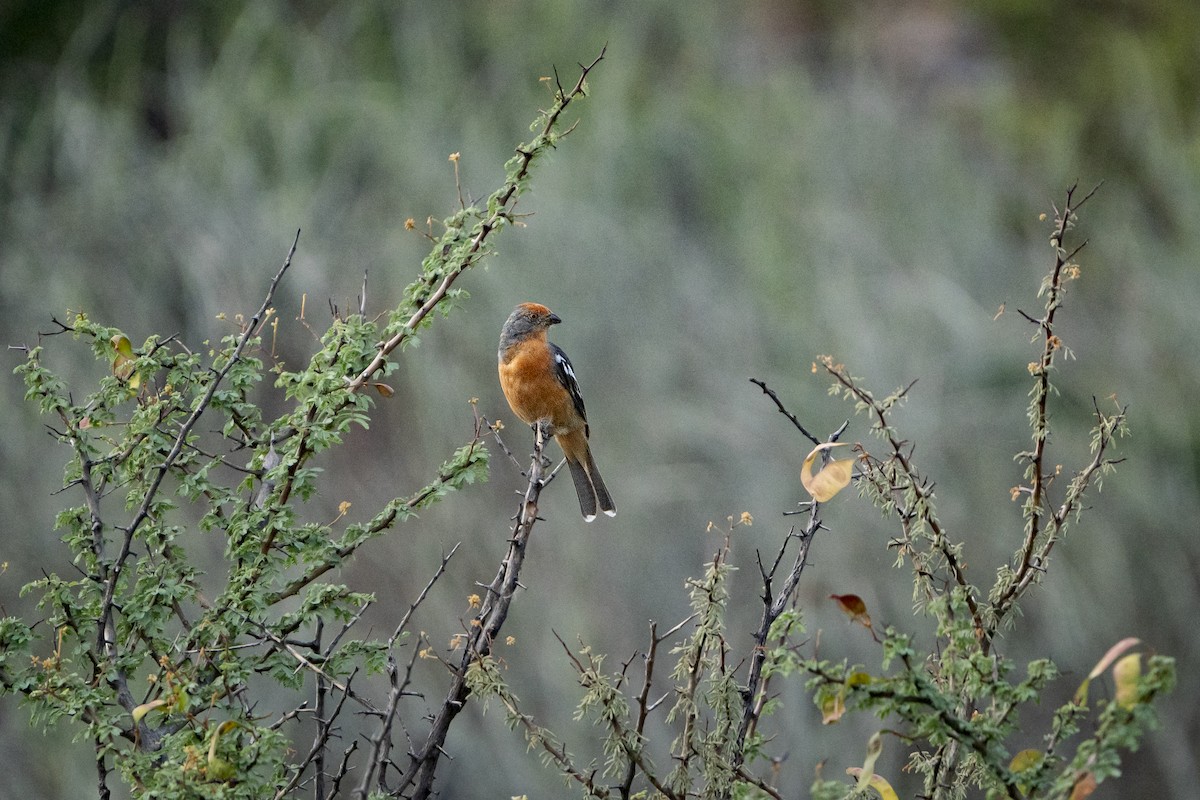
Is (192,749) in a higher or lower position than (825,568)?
lower

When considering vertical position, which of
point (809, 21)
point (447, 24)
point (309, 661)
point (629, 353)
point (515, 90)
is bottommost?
point (309, 661)

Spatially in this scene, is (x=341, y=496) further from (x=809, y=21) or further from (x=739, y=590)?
(x=809, y=21)

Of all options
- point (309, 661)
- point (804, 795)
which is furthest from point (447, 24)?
point (309, 661)

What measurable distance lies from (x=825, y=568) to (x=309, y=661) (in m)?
4.19

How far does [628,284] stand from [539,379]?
237 centimetres

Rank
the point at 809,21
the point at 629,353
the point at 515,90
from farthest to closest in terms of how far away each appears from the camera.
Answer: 1. the point at 809,21
2. the point at 515,90
3. the point at 629,353

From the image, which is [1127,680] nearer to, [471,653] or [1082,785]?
[1082,785]

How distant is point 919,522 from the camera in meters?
2.58

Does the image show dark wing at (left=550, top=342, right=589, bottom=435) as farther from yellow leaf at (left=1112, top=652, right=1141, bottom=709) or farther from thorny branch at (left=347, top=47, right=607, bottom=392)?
yellow leaf at (left=1112, top=652, right=1141, bottom=709)

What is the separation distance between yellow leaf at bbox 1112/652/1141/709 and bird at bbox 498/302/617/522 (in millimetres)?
3011

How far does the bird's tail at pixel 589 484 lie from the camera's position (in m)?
5.23

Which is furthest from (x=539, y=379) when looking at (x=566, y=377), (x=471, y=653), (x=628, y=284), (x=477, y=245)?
(x=471, y=653)

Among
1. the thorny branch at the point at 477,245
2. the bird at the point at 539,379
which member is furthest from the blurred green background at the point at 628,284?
the thorny branch at the point at 477,245

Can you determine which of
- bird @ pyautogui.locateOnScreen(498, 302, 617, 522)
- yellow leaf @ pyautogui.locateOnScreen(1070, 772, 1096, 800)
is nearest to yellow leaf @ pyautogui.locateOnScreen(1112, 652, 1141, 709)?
yellow leaf @ pyautogui.locateOnScreen(1070, 772, 1096, 800)
